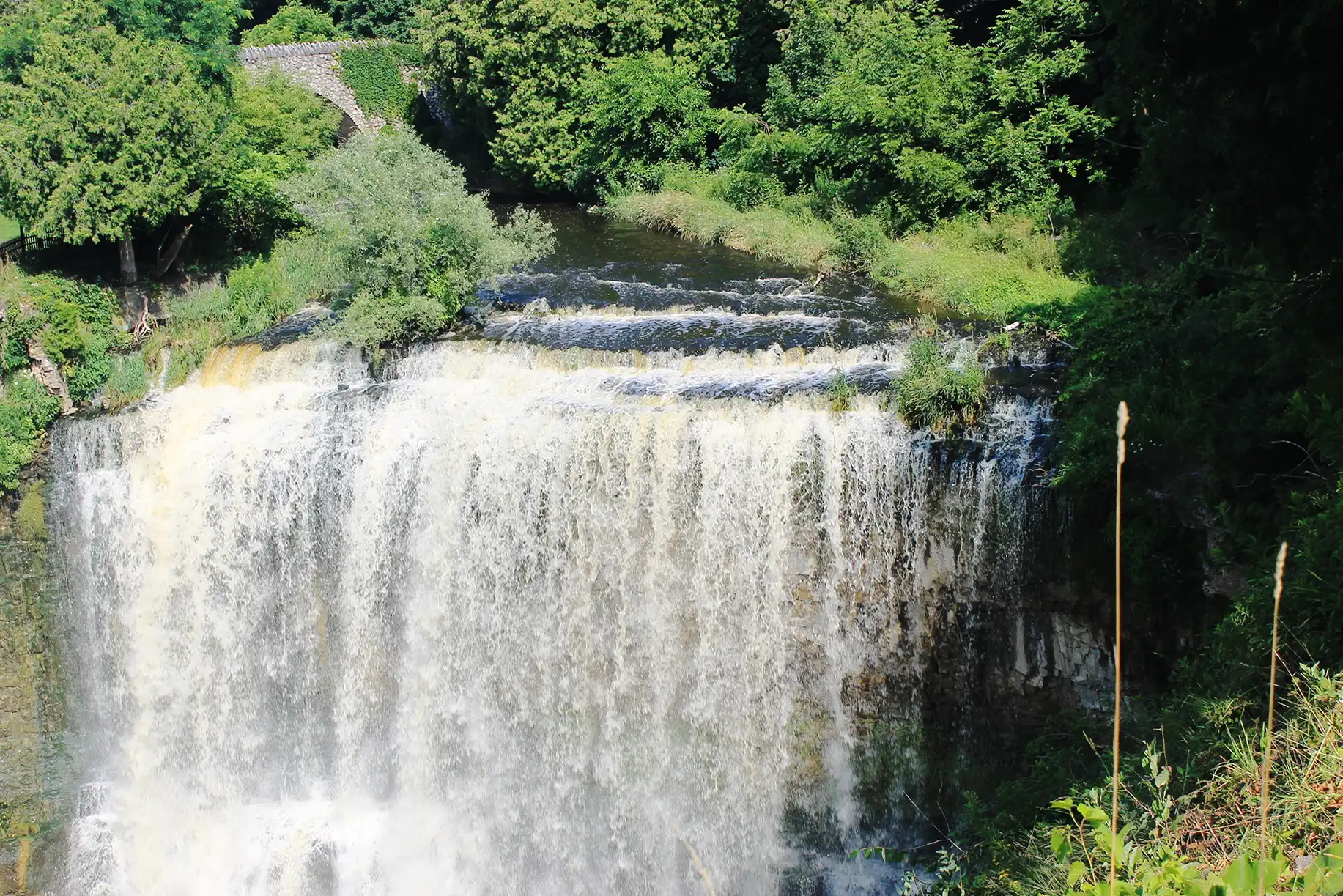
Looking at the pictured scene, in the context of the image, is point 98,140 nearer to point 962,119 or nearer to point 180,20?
point 180,20

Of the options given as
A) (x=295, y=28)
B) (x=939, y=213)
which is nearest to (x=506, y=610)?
(x=939, y=213)

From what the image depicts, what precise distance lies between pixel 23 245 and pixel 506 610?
10.2 meters

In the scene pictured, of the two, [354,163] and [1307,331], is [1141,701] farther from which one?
[354,163]

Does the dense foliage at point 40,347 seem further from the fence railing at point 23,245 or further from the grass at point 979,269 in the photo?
the grass at point 979,269

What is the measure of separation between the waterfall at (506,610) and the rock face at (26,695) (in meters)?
0.32

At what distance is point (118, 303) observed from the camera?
17.1 m

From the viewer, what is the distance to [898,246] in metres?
18.5

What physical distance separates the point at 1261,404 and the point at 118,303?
49.4 ft

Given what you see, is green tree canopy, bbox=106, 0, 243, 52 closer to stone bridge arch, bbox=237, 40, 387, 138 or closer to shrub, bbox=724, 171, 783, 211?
stone bridge arch, bbox=237, 40, 387, 138

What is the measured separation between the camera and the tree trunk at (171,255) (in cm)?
1814

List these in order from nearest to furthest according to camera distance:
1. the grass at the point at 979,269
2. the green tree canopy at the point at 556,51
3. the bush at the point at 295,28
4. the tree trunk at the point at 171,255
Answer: the grass at the point at 979,269, the tree trunk at the point at 171,255, the green tree canopy at the point at 556,51, the bush at the point at 295,28

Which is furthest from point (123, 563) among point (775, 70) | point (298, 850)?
point (775, 70)

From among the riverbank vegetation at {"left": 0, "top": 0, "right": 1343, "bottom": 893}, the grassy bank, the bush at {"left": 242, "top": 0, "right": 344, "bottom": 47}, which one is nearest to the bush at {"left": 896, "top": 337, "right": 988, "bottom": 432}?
the riverbank vegetation at {"left": 0, "top": 0, "right": 1343, "bottom": 893}

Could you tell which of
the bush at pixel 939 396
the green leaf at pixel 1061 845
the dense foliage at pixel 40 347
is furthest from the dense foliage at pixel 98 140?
the green leaf at pixel 1061 845
